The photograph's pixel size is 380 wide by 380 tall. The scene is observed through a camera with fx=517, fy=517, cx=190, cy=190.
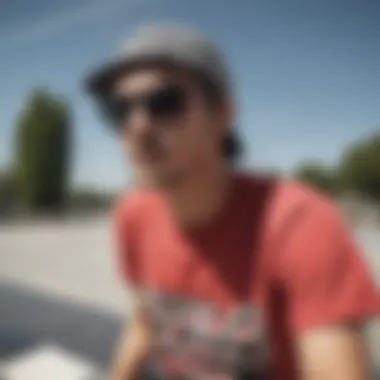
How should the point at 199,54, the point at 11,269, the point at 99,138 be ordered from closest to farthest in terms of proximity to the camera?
1. the point at 199,54
2. the point at 99,138
3. the point at 11,269

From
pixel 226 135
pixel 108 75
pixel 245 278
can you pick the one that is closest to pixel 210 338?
pixel 245 278

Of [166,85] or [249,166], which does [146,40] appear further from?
[249,166]

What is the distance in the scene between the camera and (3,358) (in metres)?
1.04

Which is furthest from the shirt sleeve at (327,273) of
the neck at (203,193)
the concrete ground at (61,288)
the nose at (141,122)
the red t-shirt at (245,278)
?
the concrete ground at (61,288)

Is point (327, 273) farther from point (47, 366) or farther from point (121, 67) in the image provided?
point (47, 366)

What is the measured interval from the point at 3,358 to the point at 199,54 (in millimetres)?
758

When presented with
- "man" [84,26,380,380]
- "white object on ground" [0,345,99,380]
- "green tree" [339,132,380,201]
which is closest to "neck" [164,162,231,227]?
"man" [84,26,380,380]

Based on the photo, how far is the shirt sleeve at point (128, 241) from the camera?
0.76m

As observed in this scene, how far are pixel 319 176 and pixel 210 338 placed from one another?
29 centimetres

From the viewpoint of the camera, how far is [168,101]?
0.64m

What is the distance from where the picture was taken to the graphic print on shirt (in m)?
0.65

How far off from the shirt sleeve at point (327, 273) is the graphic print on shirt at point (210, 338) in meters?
0.09

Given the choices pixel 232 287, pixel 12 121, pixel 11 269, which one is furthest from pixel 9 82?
pixel 232 287

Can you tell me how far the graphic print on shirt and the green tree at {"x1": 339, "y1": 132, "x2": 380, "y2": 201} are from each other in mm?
269
